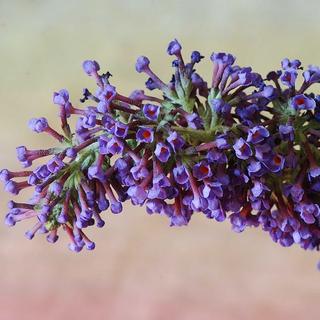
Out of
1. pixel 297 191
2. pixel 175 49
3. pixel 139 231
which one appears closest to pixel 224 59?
pixel 175 49

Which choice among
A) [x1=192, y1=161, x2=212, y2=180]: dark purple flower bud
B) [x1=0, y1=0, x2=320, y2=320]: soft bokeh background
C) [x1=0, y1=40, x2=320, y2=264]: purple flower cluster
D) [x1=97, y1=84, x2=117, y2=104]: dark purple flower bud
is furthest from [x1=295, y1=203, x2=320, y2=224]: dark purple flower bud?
[x1=0, y1=0, x2=320, y2=320]: soft bokeh background

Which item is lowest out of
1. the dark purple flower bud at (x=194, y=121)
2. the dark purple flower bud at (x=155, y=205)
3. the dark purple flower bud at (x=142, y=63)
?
the dark purple flower bud at (x=155, y=205)

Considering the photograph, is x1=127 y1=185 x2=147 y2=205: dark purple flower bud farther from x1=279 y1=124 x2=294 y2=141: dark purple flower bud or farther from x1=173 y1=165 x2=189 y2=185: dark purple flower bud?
x1=279 y1=124 x2=294 y2=141: dark purple flower bud

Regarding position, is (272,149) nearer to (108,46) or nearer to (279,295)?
(279,295)

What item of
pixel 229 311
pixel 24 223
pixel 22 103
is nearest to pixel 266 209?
pixel 229 311

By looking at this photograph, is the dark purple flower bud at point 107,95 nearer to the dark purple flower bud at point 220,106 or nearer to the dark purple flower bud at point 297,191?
the dark purple flower bud at point 220,106

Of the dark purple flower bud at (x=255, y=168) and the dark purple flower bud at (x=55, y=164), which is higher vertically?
the dark purple flower bud at (x=255, y=168)

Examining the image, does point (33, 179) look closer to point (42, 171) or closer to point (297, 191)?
point (42, 171)

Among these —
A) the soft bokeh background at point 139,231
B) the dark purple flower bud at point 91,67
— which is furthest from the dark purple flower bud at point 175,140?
the soft bokeh background at point 139,231
